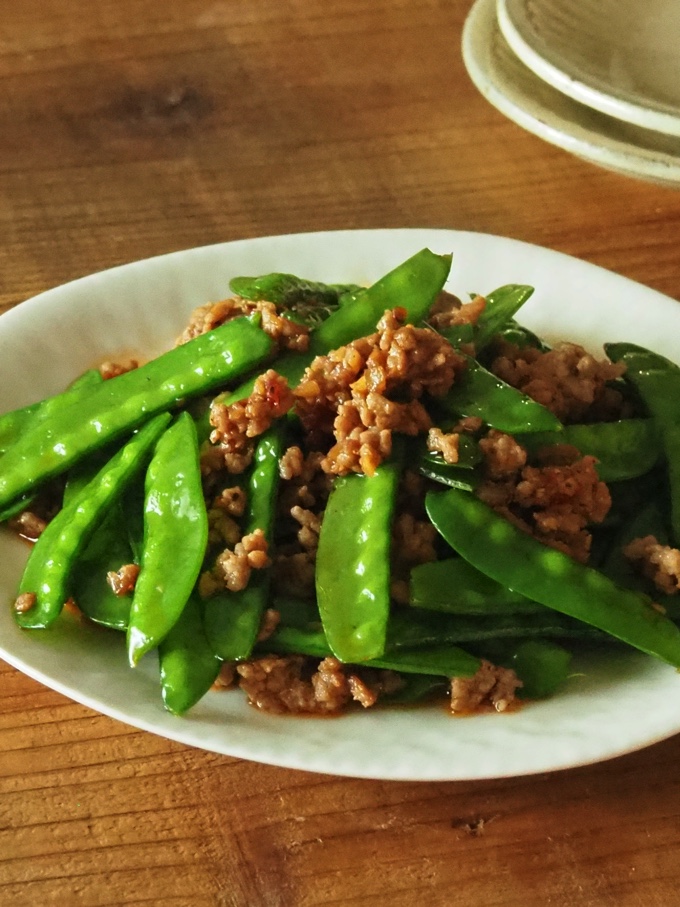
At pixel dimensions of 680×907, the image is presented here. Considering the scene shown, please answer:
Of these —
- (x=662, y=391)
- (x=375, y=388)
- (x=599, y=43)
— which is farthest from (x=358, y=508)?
(x=599, y=43)

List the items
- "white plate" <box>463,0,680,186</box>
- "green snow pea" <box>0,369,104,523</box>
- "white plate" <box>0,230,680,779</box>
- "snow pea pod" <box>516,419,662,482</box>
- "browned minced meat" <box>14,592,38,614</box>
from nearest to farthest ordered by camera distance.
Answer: "white plate" <box>0,230,680,779</box> → "browned minced meat" <box>14,592,38,614</box> → "snow pea pod" <box>516,419,662,482</box> → "green snow pea" <box>0,369,104,523</box> → "white plate" <box>463,0,680,186</box>

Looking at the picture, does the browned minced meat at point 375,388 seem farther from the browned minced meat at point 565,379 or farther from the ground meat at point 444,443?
the browned minced meat at point 565,379

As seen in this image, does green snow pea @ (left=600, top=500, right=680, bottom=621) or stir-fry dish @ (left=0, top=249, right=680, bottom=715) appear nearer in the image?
stir-fry dish @ (left=0, top=249, right=680, bottom=715)

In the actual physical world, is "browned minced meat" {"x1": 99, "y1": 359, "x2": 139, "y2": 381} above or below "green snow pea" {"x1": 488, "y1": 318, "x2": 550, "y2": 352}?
below

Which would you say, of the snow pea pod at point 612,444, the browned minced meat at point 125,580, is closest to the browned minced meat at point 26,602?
the browned minced meat at point 125,580

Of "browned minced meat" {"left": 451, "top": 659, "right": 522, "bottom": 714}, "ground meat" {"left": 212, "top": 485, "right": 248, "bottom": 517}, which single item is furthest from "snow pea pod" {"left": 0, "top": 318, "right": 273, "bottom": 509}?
"browned minced meat" {"left": 451, "top": 659, "right": 522, "bottom": 714}

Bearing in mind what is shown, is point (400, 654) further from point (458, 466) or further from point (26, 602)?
point (26, 602)

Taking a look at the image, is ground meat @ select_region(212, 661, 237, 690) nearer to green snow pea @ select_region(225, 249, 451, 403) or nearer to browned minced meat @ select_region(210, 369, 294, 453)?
browned minced meat @ select_region(210, 369, 294, 453)
